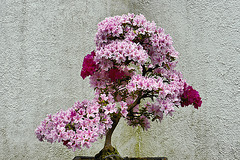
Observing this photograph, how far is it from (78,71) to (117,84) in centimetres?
92

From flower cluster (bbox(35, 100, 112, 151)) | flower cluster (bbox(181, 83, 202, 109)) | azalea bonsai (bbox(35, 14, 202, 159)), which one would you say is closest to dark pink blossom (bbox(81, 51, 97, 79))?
azalea bonsai (bbox(35, 14, 202, 159))

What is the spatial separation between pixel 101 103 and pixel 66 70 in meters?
0.99

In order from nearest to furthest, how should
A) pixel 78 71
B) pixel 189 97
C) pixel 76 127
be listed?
1. pixel 76 127
2. pixel 189 97
3. pixel 78 71

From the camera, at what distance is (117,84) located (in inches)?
50.7

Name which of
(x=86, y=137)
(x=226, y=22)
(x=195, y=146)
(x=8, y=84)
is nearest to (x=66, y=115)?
(x=86, y=137)

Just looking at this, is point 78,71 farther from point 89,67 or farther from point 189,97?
point 189,97

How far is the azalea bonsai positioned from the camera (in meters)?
1.11

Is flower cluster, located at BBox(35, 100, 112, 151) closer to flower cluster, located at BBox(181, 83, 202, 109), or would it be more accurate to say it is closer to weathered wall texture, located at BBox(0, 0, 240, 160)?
flower cluster, located at BBox(181, 83, 202, 109)

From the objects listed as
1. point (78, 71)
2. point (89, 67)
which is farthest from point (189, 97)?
point (78, 71)

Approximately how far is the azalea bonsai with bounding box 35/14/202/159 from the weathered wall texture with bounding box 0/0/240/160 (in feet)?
2.66

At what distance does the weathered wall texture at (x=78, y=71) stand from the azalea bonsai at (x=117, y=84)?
31.9 inches

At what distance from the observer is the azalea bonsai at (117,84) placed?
111cm

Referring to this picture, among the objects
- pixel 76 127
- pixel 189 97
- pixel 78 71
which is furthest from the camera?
pixel 78 71

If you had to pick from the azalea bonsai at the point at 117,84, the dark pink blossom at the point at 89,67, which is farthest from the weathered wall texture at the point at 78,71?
the dark pink blossom at the point at 89,67
